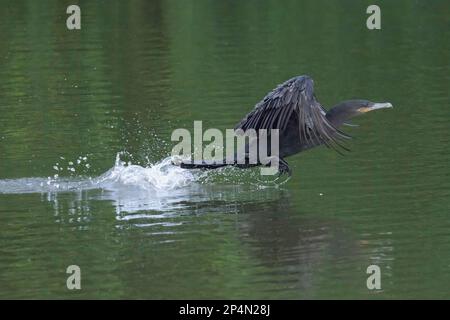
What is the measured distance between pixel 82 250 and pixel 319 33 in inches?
626

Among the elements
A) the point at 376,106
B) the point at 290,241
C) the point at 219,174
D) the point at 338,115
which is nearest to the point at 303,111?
the point at 338,115

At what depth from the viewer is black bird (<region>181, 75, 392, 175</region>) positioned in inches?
459

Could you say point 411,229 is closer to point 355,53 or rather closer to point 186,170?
point 186,170

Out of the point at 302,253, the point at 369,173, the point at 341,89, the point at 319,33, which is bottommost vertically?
the point at 302,253

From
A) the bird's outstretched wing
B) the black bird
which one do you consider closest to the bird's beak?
the black bird

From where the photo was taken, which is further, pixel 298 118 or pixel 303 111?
pixel 298 118

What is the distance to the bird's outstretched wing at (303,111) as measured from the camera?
11.6 meters

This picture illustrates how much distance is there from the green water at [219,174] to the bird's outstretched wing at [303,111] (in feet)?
2.28

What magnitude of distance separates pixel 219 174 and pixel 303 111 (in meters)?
2.10

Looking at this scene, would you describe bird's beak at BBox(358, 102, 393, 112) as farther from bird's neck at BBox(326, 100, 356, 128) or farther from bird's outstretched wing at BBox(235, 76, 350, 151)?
bird's outstretched wing at BBox(235, 76, 350, 151)

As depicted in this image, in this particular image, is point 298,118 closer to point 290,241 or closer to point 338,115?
point 338,115

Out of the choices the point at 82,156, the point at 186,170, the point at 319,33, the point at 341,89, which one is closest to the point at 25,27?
the point at 319,33

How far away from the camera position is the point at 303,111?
1167 cm

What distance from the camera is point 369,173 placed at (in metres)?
13.0
